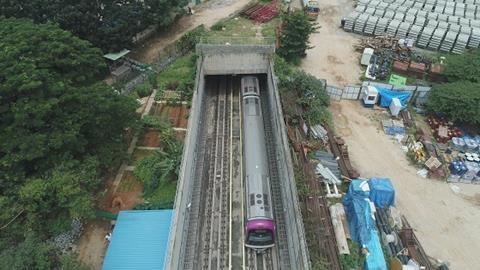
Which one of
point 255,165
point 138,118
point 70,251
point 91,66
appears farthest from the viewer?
point 138,118

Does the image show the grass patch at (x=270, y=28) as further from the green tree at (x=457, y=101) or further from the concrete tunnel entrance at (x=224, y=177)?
the green tree at (x=457, y=101)

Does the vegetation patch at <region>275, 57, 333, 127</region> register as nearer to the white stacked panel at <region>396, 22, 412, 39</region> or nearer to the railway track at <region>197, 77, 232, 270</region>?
the railway track at <region>197, 77, 232, 270</region>

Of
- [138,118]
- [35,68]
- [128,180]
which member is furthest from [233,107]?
[35,68]

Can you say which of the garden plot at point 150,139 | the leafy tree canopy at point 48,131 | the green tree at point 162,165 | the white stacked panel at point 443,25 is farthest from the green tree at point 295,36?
the leafy tree canopy at point 48,131

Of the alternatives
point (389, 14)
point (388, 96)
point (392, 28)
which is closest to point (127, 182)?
point (388, 96)

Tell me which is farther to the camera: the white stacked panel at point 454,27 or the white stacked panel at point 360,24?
the white stacked panel at point 360,24

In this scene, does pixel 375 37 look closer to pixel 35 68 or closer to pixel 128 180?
pixel 128 180

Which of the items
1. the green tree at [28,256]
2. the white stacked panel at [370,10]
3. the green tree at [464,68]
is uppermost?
the white stacked panel at [370,10]

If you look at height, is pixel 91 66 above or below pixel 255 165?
above

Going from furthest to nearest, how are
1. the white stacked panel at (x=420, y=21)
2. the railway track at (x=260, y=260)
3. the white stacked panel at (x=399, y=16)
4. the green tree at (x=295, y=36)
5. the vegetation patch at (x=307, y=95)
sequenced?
1. the white stacked panel at (x=399, y=16)
2. the white stacked panel at (x=420, y=21)
3. the green tree at (x=295, y=36)
4. the vegetation patch at (x=307, y=95)
5. the railway track at (x=260, y=260)
